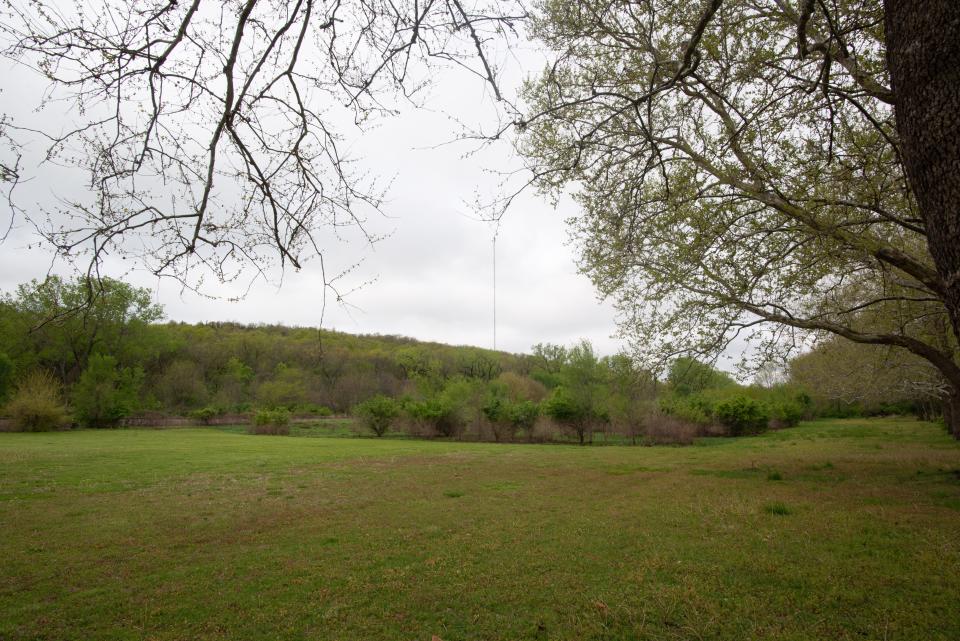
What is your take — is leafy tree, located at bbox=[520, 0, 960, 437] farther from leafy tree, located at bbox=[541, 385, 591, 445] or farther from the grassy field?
leafy tree, located at bbox=[541, 385, 591, 445]

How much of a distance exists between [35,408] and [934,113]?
50.3m

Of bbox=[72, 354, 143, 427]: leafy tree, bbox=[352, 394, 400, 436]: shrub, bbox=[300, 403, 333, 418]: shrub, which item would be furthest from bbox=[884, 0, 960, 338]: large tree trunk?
bbox=[300, 403, 333, 418]: shrub

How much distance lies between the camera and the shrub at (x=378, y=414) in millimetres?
42281

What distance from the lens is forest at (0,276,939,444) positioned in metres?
22.1

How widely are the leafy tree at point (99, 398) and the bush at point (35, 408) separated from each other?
411 cm

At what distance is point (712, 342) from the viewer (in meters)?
10.9

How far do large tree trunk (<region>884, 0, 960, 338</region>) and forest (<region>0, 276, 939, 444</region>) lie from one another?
387 inches

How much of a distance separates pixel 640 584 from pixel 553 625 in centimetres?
138

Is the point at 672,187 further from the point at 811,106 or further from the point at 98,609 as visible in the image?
the point at 98,609

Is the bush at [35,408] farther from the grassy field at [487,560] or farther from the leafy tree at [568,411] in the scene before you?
the leafy tree at [568,411]

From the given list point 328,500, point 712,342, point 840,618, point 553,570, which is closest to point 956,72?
point 840,618

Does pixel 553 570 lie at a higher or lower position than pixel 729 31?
lower

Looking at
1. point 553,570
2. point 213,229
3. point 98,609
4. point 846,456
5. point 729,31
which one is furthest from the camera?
point 846,456

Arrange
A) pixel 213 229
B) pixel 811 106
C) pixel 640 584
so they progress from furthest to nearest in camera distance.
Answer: pixel 811 106 < pixel 640 584 < pixel 213 229
